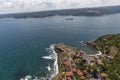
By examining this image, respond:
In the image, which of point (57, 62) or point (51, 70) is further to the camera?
point (57, 62)

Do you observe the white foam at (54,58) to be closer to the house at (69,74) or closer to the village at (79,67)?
the village at (79,67)

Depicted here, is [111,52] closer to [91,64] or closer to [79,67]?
[91,64]

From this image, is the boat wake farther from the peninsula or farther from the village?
the village

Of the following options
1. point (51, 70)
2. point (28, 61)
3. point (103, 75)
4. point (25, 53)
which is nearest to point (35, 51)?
point (25, 53)

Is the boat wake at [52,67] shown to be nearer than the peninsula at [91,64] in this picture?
No

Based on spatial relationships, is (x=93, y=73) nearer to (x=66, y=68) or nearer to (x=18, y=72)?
(x=66, y=68)

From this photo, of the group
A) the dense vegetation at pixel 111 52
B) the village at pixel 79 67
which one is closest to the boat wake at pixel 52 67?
the village at pixel 79 67

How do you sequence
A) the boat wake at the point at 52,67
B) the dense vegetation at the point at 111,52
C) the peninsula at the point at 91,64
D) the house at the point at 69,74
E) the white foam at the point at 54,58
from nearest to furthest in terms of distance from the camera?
the peninsula at the point at 91,64
the house at the point at 69,74
the dense vegetation at the point at 111,52
the boat wake at the point at 52,67
the white foam at the point at 54,58
